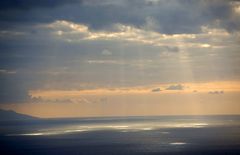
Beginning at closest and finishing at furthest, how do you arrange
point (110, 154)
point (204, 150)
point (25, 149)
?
1. point (110, 154)
2. point (204, 150)
3. point (25, 149)

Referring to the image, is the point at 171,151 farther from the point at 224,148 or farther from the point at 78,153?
the point at 78,153

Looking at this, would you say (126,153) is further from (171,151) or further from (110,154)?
(171,151)

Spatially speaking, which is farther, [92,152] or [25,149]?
[25,149]

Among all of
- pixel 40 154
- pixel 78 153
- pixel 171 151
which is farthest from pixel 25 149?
pixel 171 151

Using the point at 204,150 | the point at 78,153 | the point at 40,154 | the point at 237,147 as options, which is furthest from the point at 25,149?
the point at 237,147

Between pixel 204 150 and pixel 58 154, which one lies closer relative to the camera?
pixel 58 154

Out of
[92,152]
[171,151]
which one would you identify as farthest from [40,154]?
[171,151]

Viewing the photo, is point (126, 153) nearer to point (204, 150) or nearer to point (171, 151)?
point (171, 151)

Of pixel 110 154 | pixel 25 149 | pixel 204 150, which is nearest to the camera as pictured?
pixel 110 154
